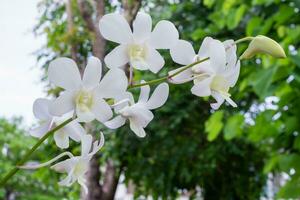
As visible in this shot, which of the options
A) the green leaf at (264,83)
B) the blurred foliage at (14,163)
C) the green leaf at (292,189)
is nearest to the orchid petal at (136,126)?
the green leaf at (264,83)

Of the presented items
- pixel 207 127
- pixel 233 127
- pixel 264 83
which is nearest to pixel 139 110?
pixel 264 83

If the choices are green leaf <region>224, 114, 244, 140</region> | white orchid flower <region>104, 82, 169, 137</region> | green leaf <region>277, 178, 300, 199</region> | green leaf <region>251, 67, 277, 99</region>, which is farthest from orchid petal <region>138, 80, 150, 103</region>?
green leaf <region>224, 114, 244, 140</region>

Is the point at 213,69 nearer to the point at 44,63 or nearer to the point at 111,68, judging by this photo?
the point at 111,68

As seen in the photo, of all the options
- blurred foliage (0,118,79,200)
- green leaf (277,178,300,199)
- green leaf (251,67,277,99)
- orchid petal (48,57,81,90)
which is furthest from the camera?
blurred foliage (0,118,79,200)

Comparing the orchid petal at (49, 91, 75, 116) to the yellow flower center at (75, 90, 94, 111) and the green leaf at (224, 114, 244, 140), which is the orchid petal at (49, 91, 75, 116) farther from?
the green leaf at (224, 114, 244, 140)

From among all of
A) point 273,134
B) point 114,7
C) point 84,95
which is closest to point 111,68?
point 84,95

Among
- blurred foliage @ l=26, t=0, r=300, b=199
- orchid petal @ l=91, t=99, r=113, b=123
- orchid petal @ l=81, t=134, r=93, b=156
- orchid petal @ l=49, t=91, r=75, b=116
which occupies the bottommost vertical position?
blurred foliage @ l=26, t=0, r=300, b=199

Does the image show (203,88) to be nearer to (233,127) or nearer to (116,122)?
(116,122)
